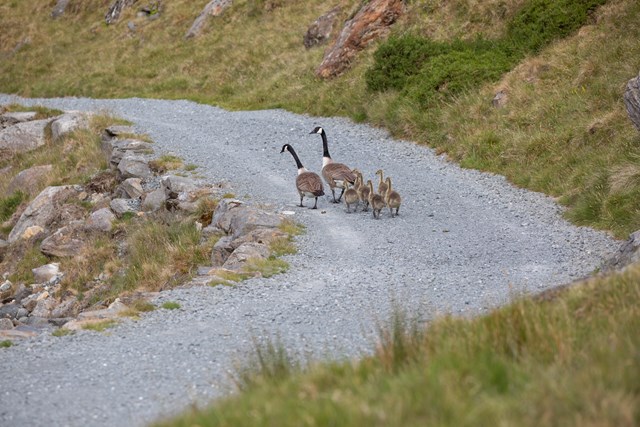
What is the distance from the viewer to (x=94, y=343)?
1068 cm

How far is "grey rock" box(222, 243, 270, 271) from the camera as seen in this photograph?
1408cm

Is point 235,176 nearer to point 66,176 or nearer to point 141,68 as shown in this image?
point 66,176

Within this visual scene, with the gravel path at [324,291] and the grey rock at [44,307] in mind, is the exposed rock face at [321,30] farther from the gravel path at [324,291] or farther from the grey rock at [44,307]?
the grey rock at [44,307]

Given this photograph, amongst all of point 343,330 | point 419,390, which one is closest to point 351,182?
point 343,330

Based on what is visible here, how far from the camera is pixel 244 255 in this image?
14.4 meters

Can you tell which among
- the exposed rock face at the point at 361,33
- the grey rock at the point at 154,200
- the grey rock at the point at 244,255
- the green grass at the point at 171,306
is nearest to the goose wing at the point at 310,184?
the grey rock at the point at 244,255

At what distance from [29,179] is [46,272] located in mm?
7704

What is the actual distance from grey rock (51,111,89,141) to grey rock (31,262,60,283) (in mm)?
9897

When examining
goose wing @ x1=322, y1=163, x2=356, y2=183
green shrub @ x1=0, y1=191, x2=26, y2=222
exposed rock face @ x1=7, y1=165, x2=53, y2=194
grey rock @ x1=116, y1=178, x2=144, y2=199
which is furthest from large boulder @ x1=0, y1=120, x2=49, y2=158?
goose wing @ x1=322, y1=163, x2=356, y2=183

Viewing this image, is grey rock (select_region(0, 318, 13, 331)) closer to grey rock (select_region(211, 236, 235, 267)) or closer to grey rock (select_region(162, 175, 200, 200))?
grey rock (select_region(211, 236, 235, 267))

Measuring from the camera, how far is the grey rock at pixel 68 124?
2961cm

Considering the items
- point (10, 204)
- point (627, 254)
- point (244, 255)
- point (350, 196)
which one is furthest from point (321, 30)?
point (627, 254)

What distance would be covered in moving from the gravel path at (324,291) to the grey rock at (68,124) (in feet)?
31.7

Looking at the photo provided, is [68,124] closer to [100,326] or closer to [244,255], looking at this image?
[244,255]
